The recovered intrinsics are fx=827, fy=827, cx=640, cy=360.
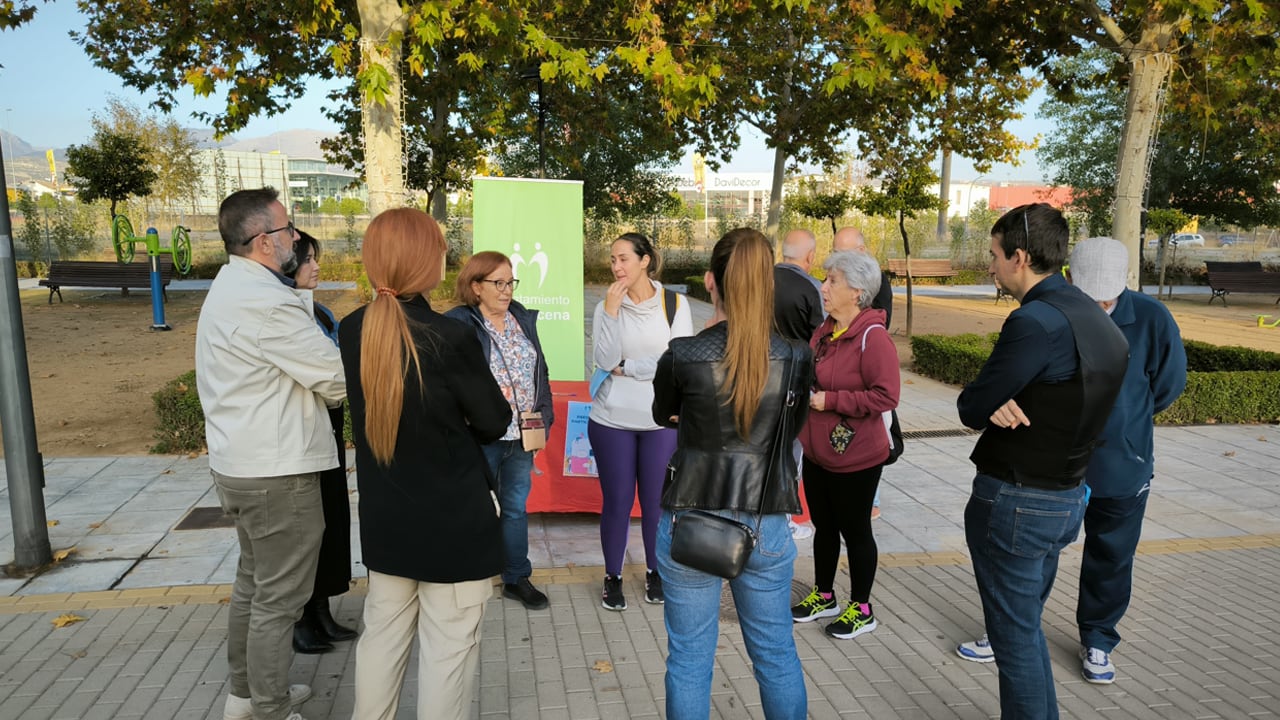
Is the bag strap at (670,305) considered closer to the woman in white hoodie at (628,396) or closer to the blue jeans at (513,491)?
the woman in white hoodie at (628,396)

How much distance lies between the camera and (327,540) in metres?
3.46

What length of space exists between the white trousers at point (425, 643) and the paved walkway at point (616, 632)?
76cm

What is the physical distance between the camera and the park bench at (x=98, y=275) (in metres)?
17.6

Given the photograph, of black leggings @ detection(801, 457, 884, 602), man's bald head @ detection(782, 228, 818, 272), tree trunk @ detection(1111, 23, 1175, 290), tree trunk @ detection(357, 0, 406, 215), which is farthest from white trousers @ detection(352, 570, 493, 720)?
tree trunk @ detection(1111, 23, 1175, 290)

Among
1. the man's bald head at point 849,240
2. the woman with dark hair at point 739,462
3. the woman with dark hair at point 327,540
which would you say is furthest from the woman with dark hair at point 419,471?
the man's bald head at point 849,240

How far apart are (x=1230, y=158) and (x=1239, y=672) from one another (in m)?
23.3

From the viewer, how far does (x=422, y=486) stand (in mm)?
2311

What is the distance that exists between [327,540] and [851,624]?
7.75 feet

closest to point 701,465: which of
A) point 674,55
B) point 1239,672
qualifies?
point 1239,672

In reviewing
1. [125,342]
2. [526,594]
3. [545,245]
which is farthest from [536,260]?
[125,342]

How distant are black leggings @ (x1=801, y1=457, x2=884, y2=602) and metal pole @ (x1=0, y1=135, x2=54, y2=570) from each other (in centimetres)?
386

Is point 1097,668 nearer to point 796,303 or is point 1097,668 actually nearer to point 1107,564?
point 1107,564

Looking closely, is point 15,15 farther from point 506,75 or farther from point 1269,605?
point 1269,605

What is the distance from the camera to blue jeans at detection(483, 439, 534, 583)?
373cm
